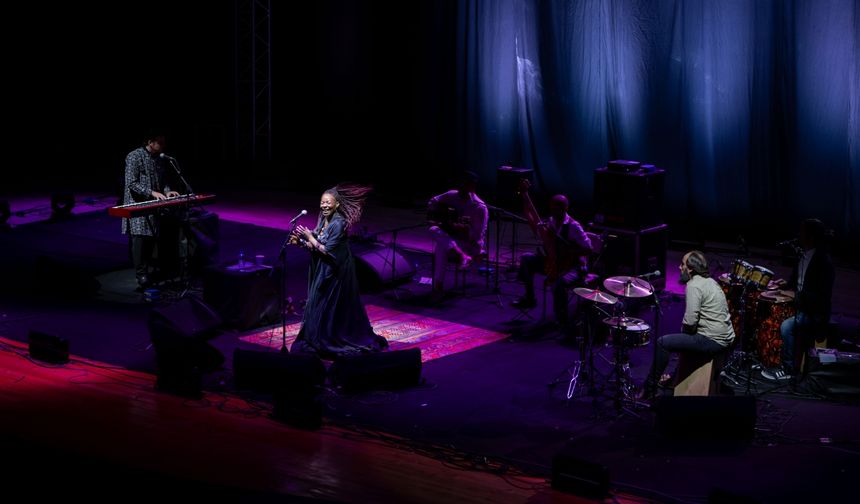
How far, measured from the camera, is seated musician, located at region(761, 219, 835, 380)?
361 inches

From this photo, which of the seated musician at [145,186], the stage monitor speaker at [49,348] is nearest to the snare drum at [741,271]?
the stage monitor speaker at [49,348]

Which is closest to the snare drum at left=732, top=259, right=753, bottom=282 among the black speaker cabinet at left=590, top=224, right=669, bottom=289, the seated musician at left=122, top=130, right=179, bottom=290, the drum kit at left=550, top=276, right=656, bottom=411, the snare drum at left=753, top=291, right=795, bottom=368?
the snare drum at left=753, top=291, right=795, bottom=368

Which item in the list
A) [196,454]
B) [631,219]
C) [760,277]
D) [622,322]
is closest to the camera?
[196,454]

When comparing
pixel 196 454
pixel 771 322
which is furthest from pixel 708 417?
pixel 196 454

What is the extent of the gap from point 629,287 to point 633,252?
3.58m

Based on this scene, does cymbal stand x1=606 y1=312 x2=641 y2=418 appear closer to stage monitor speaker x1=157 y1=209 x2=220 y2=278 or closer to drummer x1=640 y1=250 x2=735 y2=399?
drummer x1=640 y1=250 x2=735 y2=399

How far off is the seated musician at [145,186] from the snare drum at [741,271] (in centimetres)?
589

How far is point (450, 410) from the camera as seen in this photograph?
28.9 ft

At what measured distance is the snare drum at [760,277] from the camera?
945 centimetres

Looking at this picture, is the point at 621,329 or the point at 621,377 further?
the point at 621,377

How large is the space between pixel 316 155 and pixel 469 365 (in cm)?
1027

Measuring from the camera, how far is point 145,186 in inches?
474

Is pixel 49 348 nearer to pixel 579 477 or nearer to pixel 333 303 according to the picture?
pixel 333 303

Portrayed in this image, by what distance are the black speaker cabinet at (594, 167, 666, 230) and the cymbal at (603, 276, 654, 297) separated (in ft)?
11.4
